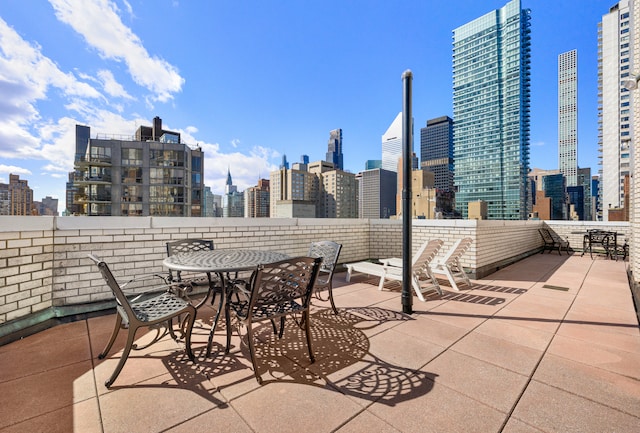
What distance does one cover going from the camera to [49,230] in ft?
11.2

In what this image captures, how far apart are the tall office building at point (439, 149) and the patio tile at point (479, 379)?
139 m

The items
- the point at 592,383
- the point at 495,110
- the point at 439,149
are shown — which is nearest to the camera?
the point at 592,383

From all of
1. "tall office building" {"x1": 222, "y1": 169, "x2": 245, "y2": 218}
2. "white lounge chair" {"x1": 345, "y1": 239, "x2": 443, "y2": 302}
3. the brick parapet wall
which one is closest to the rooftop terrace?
the brick parapet wall

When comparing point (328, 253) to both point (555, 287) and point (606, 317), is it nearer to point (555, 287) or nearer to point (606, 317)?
point (606, 317)

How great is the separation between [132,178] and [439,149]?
13445cm

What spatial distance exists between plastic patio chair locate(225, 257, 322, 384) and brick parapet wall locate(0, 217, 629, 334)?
7.99 feet

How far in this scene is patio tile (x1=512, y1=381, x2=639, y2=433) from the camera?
1.68m

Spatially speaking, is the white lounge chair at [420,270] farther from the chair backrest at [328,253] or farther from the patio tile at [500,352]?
the patio tile at [500,352]

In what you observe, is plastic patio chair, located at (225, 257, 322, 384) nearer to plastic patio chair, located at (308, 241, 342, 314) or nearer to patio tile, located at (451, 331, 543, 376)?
plastic patio chair, located at (308, 241, 342, 314)

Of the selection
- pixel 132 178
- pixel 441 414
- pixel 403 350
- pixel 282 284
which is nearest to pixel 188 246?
pixel 282 284

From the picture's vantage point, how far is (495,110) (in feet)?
321

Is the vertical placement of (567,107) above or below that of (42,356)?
above

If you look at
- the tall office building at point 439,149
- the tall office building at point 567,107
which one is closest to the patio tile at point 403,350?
the tall office building at point 439,149

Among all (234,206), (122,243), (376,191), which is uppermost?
(376,191)
